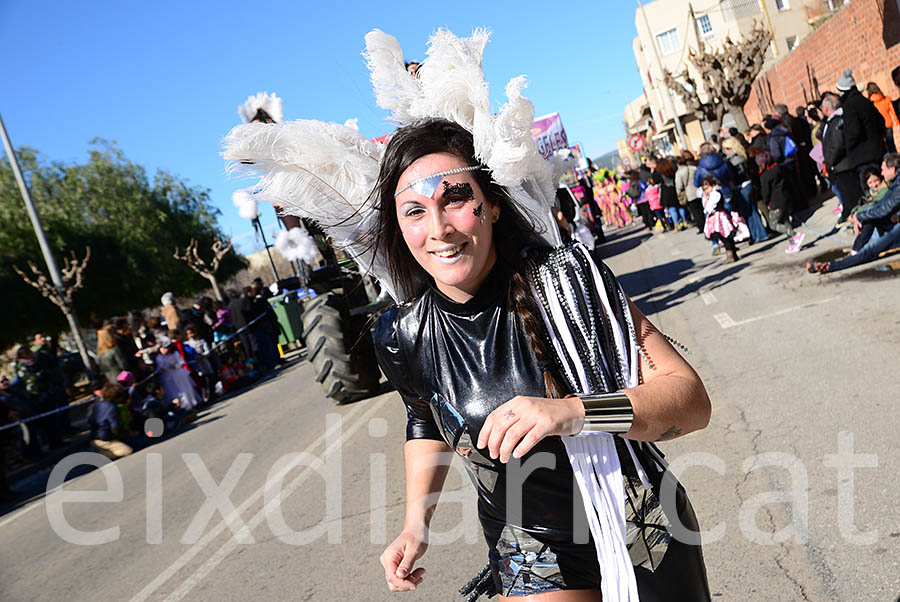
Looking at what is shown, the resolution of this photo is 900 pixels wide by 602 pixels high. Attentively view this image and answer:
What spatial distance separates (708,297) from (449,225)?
28.1 ft

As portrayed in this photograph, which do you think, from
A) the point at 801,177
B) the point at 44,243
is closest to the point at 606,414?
the point at 801,177

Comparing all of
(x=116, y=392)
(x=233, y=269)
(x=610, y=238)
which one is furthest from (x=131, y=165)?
(x=116, y=392)

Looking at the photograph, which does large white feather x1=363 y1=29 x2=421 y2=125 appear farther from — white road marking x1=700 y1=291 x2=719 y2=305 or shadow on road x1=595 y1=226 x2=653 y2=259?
shadow on road x1=595 y1=226 x2=653 y2=259

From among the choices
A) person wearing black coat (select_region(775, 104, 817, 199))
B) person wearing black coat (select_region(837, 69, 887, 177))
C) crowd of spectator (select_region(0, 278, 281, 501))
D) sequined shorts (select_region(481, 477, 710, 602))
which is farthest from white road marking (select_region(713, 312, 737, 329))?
crowd of spectator (select_region(0, 278, 281, 501))

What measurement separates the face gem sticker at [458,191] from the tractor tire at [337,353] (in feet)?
24.1

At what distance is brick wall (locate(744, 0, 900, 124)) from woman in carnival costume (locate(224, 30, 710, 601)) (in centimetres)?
1449

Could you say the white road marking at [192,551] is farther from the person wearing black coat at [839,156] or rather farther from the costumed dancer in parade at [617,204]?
the costumed dancer in parade at [617,204]

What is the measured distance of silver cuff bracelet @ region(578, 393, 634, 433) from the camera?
1.61 metres

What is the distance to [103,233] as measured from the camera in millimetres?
33375

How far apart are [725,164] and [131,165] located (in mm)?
34177

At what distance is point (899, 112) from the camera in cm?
1256

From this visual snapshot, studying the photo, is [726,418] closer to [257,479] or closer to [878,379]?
[878,379]

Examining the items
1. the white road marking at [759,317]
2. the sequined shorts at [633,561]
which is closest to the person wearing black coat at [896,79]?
the white road marking at [759,317]

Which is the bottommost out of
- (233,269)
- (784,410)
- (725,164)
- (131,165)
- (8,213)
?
(784,410)
